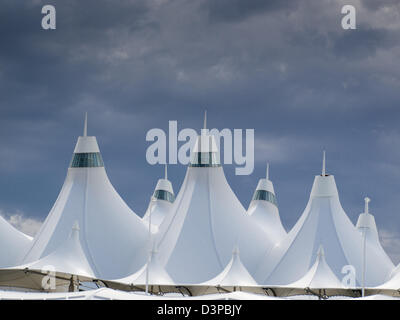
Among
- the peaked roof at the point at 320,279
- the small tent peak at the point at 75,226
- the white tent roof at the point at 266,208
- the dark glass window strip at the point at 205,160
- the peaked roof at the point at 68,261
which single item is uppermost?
the dark glass window strip at the point at 205,160

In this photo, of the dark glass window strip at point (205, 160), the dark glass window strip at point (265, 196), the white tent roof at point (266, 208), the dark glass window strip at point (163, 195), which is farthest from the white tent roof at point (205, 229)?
the dark glass window strip at point (163, 195)

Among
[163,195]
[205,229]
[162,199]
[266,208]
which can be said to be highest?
[163,195]

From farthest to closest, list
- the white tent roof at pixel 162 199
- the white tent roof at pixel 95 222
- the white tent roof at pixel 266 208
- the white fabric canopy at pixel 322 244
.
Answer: the white tent roof at pixel 162 199
the white tent roof at pixel 266 208
the white tent roof at pixel 95 222
the white fabric canopy at pixel 322 244

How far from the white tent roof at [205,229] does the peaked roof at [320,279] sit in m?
6.97

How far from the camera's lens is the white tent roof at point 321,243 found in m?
54.5

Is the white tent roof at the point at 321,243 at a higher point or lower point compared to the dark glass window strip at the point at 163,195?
lower

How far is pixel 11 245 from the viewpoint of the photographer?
60.3 metres

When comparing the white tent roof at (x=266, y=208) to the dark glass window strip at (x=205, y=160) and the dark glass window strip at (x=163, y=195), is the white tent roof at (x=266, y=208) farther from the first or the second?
the dark glass window strip at (x=205, y=160)

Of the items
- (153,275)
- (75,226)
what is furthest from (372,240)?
(75,226)

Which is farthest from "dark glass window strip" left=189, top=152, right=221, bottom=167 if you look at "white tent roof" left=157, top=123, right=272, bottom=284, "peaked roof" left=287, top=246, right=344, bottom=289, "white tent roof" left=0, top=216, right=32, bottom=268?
"white tent roof" left=0, top=216, right=32, bottom=268

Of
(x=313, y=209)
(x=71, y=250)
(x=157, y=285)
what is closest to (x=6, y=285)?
(x=71, y=250)

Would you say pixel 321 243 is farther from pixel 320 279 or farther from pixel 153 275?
pixel 153 275

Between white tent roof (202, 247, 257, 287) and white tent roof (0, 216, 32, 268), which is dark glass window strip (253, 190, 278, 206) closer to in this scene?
white tent roof (0, 216, 32, 268)

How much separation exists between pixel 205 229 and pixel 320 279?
10.0m
